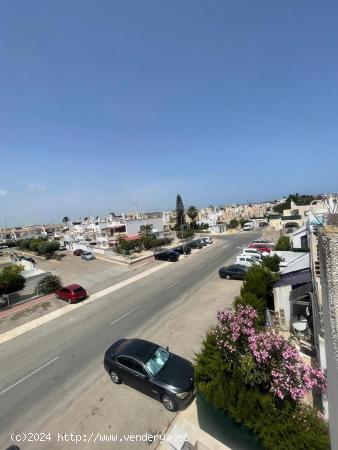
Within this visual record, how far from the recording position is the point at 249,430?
6109 mm

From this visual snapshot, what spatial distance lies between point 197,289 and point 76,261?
25123 millimetres

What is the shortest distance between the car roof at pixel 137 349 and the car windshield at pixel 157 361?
146mm

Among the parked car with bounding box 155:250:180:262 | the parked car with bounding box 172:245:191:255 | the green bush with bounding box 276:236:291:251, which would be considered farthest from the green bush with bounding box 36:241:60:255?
the green bush with bounding box 276:236:291:251

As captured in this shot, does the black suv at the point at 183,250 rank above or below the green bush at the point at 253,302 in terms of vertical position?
below

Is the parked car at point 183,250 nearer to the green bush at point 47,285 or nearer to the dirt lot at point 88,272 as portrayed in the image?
the dirt lot at point 88,272

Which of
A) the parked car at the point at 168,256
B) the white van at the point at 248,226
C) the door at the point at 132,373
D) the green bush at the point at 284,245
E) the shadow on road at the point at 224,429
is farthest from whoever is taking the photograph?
the white van at the point at 248,226

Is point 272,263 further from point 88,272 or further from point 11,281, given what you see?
point 88,272

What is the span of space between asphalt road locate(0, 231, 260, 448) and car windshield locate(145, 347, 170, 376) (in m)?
3.30

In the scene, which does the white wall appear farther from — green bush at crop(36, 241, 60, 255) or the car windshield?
green bush at crop(36, 241, 60, 255)

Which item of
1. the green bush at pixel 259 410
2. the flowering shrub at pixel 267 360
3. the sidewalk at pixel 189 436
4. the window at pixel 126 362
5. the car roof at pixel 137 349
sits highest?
the flowering shrub at pixel 267 360

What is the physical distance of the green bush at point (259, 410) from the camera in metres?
5.38

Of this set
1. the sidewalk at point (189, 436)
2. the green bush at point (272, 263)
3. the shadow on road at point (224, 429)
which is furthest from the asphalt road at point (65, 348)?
the green bush at point (272, 263)

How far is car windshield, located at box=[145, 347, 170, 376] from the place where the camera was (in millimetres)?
8891

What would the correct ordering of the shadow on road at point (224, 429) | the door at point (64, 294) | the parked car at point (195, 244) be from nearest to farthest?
the shadow on road at point (224, 429) → the door at point (64, 294) → the parked car at point (195, 244)
